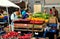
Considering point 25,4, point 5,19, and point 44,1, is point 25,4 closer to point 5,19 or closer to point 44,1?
point 44,1

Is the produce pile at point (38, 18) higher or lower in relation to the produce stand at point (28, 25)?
higher

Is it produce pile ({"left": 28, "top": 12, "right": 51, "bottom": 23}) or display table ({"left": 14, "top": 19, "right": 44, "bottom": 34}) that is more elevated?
produce pile ({"left": 28, "top": 12, "right": 51, "bottom": 23})

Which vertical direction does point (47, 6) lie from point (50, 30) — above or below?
above

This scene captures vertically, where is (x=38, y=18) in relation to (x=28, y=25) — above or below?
above

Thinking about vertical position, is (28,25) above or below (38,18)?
below

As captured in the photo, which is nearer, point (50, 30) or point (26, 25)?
point (26, 25)

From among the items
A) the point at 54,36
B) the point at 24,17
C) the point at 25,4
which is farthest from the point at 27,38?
the point at 25,4

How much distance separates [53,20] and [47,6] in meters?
5.30

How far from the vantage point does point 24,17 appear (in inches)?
266

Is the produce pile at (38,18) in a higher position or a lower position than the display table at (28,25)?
higher

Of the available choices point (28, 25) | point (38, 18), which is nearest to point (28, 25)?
point (28, 25)

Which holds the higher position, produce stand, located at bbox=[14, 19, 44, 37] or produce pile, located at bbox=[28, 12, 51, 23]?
produce pile, located at bbox=[28, 12, 51, 23]

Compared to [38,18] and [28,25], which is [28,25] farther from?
[38,18]

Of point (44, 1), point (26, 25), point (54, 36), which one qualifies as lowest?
point (54, 36)
